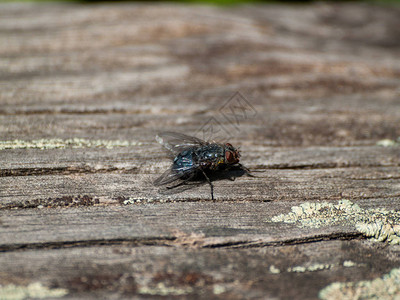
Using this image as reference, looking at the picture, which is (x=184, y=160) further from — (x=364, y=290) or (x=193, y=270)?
(x=364, y=290)

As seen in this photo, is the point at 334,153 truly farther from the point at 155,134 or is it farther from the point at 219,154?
the point at 155,134

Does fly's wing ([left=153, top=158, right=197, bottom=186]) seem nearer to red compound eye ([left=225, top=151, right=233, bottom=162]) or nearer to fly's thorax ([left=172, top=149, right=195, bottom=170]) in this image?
fly's thorax ([left=172, top=149, right=195, bottom=170])

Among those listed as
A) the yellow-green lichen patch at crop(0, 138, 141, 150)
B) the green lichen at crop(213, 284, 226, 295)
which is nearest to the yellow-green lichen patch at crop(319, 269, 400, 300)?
the green lichen at crop(213, 284, 226, 295)

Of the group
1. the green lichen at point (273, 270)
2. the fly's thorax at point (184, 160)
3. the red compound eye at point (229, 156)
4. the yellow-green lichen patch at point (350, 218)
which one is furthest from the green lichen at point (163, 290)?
the red compound eye at point (229, 156)

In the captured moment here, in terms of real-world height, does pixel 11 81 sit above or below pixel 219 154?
above

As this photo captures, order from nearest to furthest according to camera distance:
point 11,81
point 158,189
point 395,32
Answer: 1. point 158,189
2. point 11,81
3. point 395,32

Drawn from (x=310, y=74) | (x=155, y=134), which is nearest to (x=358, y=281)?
(x=155, y=134)

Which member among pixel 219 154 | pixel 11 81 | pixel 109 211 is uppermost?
pixel 11 81
